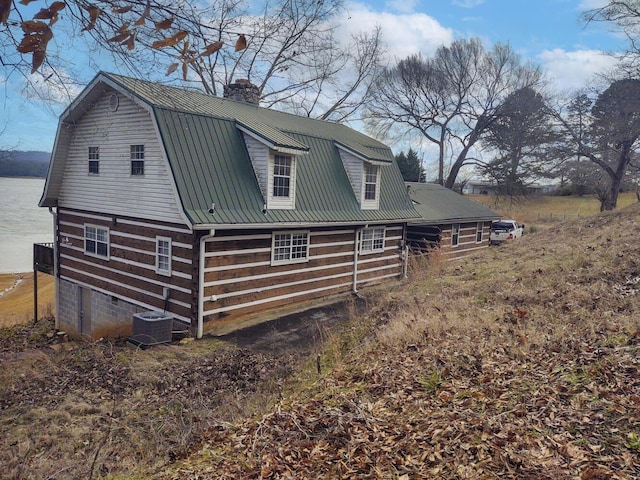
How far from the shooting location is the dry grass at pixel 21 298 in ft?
70.3

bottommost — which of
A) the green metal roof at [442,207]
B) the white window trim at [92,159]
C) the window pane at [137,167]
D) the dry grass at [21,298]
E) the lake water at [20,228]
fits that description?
the dry grass at [21,298]

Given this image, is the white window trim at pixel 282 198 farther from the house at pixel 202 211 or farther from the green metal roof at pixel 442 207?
the green metal roof at pixel 442 207

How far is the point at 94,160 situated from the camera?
14172mm

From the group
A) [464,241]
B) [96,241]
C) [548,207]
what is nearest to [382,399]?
[96,241]

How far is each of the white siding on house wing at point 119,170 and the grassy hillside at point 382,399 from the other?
4128mm

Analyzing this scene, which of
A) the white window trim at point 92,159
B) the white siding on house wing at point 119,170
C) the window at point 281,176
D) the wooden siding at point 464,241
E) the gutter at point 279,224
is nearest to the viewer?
the gutter at point 279,224

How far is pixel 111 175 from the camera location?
533 inches

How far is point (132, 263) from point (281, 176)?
517cm

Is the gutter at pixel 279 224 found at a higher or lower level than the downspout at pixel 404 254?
higher

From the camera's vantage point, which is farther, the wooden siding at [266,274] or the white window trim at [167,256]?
the white window trim at [167,256]

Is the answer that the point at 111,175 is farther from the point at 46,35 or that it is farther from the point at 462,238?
the point at 462,238

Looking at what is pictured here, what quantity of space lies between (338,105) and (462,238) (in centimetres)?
1282

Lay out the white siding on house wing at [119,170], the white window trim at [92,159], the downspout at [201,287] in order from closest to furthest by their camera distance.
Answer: the downspout at [201,287] < the white siding on house wing at [119,170] < the white window trim at [92,159]

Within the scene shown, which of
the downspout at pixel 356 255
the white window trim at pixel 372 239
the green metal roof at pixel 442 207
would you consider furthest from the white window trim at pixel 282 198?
the green metal roof at pixel 442 207
